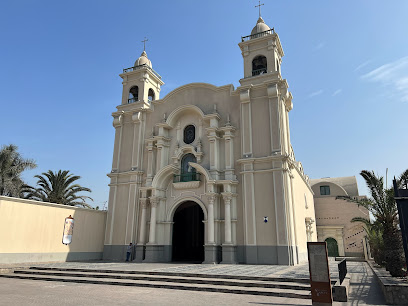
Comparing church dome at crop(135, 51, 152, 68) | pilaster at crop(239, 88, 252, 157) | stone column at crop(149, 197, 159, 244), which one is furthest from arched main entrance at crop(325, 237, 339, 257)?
church dome at crop(135, 51, 152, 68)

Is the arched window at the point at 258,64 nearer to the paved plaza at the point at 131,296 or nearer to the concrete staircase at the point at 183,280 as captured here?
the concrete staircase at the point at 183,280

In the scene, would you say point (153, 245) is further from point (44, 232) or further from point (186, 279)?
point (186, 279)

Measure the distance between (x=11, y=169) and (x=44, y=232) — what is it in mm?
8626

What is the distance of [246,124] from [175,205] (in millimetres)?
7123

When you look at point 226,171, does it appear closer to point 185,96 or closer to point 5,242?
point 185,96

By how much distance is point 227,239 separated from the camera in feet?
59.8

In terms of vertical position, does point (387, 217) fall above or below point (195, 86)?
below

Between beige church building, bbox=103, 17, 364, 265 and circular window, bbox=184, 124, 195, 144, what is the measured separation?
0.29ft

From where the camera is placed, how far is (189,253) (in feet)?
80.7

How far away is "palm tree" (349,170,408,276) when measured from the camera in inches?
449

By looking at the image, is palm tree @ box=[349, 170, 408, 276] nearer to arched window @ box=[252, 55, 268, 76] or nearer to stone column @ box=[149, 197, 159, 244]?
arched window @ box=[252, 55, 268, 76]

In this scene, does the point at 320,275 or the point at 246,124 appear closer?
the point at 320,275

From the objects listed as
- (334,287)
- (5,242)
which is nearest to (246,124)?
(334,287)

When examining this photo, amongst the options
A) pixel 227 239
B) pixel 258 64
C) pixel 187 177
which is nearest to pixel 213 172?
pixel 187 177
